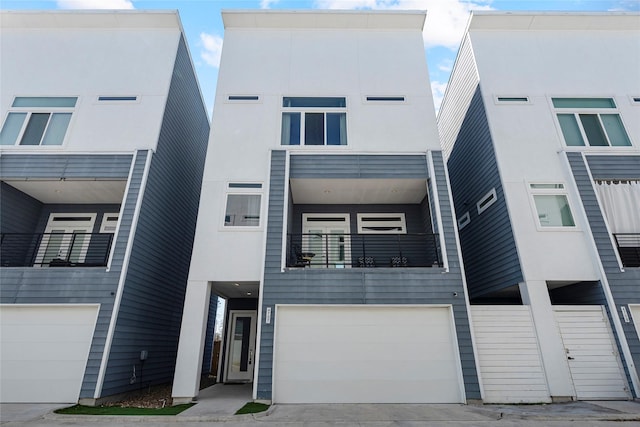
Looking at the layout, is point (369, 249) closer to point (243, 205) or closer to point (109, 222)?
point (243, 205)

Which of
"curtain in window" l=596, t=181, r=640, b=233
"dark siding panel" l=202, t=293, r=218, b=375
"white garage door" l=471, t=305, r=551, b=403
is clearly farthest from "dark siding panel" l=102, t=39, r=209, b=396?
"curtain in window" l=596, t=181, r=640, b=233

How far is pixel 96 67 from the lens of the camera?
33.2ft

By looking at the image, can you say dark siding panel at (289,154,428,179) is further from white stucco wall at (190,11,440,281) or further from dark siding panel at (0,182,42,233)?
dark siding panel at (0,182,42,233)

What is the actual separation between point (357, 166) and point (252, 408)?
6.28m

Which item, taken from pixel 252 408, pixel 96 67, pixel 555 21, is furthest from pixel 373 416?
pixel 555 21

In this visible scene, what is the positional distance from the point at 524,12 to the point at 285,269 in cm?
1138

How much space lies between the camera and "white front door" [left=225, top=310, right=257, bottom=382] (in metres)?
10.6

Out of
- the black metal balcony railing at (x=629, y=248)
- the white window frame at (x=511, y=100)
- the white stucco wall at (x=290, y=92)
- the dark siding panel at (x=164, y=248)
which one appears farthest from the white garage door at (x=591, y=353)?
the dark siding panel at (x=164, y=248)

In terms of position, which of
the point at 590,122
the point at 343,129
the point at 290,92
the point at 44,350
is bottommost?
the point at 44,350

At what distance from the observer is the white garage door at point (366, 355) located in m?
6.91

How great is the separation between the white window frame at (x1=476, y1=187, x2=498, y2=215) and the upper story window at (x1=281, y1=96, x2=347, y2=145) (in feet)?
14.7

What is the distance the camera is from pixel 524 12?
34.8 feet

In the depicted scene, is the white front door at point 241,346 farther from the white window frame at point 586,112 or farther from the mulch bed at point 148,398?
the white window frame at point 586,112

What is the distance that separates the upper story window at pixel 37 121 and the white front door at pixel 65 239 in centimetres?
244
